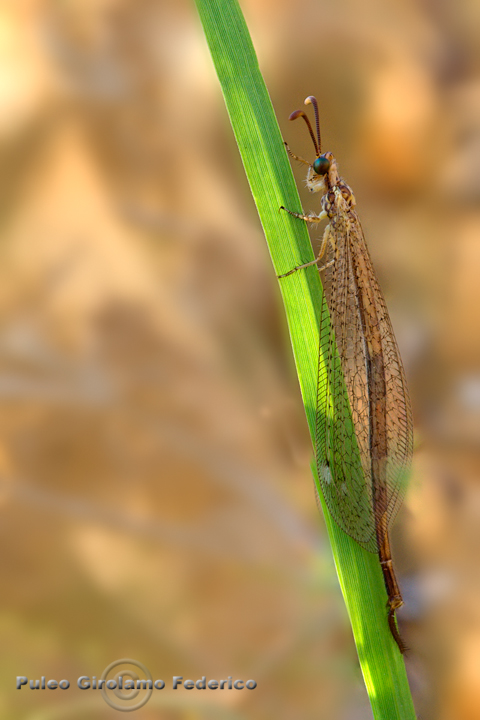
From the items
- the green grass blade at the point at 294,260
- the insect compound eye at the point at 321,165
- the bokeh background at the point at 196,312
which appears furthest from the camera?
the bokeh background at the point at 196,312

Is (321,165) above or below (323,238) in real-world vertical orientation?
above

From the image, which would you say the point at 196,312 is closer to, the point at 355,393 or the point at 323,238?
the point at 323,238

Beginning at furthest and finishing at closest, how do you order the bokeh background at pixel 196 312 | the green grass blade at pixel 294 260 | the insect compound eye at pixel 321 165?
the bokeh background at pixel 196 312, the insect compound eye at pixel 321 165, the green grass blade at pixel 294 260

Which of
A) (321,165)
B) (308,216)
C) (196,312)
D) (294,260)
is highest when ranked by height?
(321,165)

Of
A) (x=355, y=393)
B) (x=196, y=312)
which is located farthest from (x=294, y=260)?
(x=196, y=312)

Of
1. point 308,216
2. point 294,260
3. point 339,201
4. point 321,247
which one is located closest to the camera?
point 294,260

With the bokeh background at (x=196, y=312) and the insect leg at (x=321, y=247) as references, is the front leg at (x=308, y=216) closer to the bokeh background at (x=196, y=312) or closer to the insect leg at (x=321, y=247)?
the insect leg at (x=321, y=247)

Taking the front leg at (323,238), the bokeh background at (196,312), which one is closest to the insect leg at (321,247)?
the front leg at (323,238)
